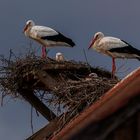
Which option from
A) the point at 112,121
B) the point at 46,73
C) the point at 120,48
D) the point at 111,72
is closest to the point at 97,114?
the point at 112,121

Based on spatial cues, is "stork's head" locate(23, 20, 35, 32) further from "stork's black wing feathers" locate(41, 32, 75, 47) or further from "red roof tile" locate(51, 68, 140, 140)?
"red roof tile" locate(51, 68, 140, 140)

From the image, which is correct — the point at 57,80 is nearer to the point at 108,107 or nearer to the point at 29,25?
the point at 29,25

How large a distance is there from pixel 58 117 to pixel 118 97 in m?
7.26

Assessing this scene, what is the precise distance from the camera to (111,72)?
36.3 feet

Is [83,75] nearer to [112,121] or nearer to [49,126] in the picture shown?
[49,126]

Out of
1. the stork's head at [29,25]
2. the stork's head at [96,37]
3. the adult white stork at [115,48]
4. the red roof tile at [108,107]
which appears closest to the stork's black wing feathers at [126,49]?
the adult white stork at [115,48]

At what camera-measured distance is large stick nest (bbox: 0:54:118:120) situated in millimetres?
9242

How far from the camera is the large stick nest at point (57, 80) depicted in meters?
9.24

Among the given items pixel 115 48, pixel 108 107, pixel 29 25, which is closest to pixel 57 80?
pixel 115 48

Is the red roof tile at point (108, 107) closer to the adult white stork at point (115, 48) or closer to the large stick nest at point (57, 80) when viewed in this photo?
the large stick nest at point (57, 80)

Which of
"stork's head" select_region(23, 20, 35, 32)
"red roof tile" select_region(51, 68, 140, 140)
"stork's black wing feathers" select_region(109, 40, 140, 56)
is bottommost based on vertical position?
"stork's black wing feathers" select_region(109, 40, 140, 56)

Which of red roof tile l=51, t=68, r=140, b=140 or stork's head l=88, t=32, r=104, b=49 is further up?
red roof tile l=51, t=68, r=140, b=140

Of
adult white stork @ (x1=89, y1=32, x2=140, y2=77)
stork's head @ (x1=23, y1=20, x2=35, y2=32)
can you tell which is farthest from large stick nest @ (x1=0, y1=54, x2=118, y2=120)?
stork's head @ (x1=23, y1=20, x2=35, y2=32)

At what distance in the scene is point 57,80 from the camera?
10.3 meters
